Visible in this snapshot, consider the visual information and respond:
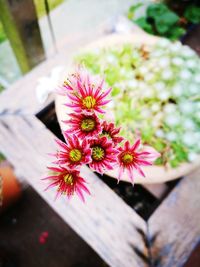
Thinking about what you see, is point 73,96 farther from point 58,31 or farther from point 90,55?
point 58,31

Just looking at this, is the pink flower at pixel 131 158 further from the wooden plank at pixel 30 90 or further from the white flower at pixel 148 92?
the wooden plank at pixel 30 90

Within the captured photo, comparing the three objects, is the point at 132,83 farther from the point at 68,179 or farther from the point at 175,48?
the point at 68,179

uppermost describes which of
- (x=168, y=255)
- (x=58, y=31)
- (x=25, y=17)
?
(x=58, y=31)

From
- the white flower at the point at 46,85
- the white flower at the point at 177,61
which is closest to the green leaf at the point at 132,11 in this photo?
the white flower at the point at 46,85

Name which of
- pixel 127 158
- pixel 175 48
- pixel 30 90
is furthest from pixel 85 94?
pixel 30 90

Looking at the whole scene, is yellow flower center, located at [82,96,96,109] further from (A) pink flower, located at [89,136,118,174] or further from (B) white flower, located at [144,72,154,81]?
(B) white flower, located at [144,72,154,81]

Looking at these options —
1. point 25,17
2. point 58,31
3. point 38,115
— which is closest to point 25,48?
point 25,17
